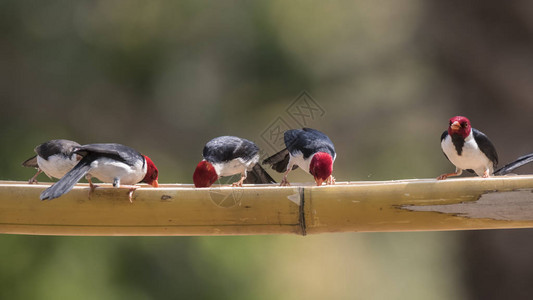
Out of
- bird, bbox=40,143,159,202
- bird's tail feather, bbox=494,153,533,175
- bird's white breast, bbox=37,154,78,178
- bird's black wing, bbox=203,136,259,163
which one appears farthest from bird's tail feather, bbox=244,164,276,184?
bird's tail feather, bbox=494,153,533,175

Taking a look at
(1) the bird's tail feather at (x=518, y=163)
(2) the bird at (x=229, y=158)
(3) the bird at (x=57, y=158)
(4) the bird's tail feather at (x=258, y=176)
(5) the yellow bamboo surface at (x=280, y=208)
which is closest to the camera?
(5) the yellow bamboo surface at (x=280, y=208)

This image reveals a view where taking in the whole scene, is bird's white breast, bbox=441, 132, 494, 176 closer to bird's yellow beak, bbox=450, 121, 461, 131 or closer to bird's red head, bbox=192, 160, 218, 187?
bird's yellow beak, bbox=450, 121, 461, 131

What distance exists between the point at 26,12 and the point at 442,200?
141 inches

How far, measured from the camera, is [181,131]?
4.51 m

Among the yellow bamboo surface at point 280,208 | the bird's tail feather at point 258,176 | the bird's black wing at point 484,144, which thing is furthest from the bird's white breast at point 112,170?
the bird's black wing at point 484,144

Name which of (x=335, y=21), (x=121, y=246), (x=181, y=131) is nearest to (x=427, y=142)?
(x=335, y=21)

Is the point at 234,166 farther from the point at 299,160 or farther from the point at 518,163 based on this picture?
the point at 518,163

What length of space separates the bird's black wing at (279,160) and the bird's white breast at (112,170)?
635 mm

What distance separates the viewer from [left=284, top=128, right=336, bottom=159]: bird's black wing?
93.2 inches

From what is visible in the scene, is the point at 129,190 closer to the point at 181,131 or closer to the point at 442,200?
the point at 442,200

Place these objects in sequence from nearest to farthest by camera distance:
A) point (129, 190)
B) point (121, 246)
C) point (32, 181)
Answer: point (129, 190) < point (32, 181) < point (121, 246)

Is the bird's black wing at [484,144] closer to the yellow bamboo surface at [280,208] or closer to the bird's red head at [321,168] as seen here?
the yellow bamboo surface at [280,208]

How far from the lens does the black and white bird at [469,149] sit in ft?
7.18

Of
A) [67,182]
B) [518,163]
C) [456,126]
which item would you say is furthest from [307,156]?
[67,182]
